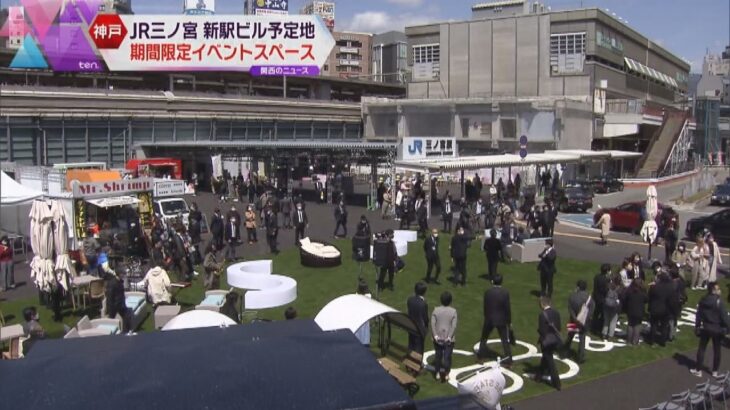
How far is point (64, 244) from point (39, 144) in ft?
92.9

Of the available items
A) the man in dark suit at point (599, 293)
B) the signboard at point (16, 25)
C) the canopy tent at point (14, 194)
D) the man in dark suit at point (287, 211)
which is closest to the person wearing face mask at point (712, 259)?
the man in dark suit at point (599, 293)

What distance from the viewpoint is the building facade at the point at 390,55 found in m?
98.5

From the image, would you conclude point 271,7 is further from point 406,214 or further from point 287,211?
point 406,214

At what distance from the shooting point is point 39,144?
39844 mm

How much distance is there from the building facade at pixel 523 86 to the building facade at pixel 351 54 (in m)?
40.9

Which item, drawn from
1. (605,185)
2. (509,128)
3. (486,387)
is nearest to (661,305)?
(486,387)

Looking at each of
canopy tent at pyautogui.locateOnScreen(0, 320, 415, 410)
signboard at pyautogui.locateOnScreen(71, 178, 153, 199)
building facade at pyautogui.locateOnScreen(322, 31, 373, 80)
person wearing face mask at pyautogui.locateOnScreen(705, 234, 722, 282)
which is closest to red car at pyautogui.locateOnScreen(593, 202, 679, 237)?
person wearing face mask at pyautogui.locateOnScreen(705, 234, 722, 282)

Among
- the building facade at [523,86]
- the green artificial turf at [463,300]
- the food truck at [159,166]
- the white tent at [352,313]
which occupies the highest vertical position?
the building facade at [523,86]

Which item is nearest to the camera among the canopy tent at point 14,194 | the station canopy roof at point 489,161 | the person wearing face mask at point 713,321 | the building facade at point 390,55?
the person wearing face mask at point 713,321

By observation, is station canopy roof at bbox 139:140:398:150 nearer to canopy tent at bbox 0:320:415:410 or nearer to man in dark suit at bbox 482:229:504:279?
man in dark suit at bbox 482:229:504:279

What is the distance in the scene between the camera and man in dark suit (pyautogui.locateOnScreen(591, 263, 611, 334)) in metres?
13.1

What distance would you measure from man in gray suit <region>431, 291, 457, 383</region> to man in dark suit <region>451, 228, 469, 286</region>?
6.19m

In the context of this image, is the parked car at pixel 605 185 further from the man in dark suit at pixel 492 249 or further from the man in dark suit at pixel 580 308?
the man in dark suit at pixel 580 308

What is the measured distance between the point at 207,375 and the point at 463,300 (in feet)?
37.2
